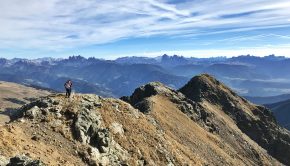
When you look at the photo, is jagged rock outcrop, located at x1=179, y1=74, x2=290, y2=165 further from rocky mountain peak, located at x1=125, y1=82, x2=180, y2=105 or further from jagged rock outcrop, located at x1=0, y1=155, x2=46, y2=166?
jagged rock outcrop, located at x1=0, y1=155, x2=46, y2=166

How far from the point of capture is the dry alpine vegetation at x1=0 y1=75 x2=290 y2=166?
46562mm

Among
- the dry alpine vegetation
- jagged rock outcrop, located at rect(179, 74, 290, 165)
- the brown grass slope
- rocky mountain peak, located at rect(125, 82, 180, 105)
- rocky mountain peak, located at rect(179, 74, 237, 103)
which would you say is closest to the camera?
the dry alpine vegetation

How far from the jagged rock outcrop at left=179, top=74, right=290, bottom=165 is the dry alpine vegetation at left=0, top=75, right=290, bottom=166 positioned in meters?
5.76

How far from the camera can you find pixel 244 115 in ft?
514

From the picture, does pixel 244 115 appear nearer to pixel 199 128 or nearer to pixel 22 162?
pixel 199 128

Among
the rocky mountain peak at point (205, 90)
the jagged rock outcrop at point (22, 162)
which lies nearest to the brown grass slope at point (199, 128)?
the rocky mountain peak at point (205, 90)

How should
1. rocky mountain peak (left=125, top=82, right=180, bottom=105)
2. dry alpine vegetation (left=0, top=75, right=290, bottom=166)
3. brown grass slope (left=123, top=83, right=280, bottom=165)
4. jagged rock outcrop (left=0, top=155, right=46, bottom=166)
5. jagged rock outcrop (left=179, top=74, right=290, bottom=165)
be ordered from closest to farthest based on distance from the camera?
1. jagged rock outcrop (left=0, top=155, right=46, bottom=166)
2. dry alpine vegetation (left=0, top=75, right=290, bottom=166)
3. brown grass slope (left=123, top=83, right=280, bottom=165)
4. rocky mountain peak (left=125, top=82, right=180, bottom=105)
5. jagged rock outcrop (left=179, top=74, right=290, bottom=165)

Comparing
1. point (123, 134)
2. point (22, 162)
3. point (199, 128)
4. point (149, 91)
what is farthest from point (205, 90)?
point (22, 162)

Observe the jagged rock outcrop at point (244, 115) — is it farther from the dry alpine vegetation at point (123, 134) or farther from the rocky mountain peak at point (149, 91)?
the rocky mountain peak at point (149, 91)

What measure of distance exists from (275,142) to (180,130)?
2657 inches

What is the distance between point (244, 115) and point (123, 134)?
101740mm

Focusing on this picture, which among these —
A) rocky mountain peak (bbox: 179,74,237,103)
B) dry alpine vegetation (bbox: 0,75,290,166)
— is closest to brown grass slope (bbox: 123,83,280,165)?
dry alpine vegetation (bbox: 0,75,290,166)

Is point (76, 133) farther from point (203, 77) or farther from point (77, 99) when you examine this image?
point (203, 77)

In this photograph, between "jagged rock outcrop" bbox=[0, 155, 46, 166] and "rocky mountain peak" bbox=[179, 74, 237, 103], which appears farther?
"rocky mountain peak" bbox=[179, 74, 237, 103]
